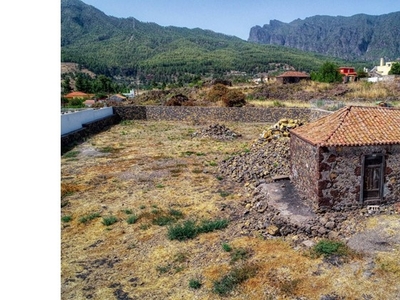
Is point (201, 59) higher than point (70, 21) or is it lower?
lower

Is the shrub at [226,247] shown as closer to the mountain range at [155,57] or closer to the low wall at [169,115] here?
the low wall at [169,115]

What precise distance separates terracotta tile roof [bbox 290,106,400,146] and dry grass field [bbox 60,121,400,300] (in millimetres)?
2647

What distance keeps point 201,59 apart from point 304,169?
12321 centimetres

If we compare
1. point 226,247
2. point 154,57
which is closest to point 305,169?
point 226,247

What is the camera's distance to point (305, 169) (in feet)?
41.9

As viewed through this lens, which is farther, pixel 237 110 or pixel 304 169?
pixel 237 110

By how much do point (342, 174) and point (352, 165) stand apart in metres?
0.45

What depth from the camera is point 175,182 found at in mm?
17203

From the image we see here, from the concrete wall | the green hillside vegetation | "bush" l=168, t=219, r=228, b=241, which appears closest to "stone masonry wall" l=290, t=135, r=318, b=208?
"bush" l=168, t=219, r=228, b=241

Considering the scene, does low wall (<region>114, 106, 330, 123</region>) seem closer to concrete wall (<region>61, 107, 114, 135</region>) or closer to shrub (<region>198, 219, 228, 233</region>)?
concrete wall (<region>61, 107, 114, 135</region>)

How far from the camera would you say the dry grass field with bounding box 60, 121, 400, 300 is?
324 inches

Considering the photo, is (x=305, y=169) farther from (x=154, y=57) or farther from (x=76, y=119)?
(x=154, y=57)
